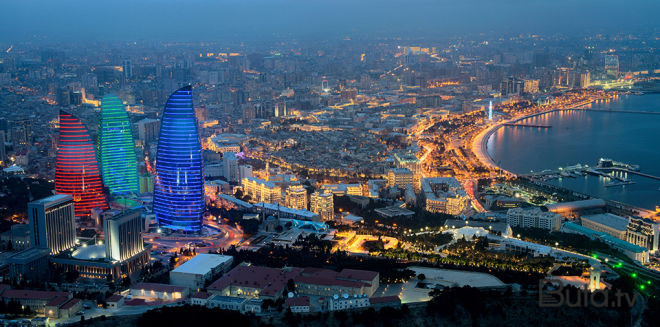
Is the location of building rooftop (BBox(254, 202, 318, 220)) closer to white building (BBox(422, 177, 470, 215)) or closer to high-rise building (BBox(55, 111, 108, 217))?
white building (BBox(422, 177, 470, 215))

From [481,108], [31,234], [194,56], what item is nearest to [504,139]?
[481,108]

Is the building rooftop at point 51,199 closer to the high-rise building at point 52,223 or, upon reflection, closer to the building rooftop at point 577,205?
the high-rise building at point 52,223

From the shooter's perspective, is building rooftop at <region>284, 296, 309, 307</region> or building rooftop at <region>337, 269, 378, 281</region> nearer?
building rooftop at <region>284, 296, 309, 307</region>

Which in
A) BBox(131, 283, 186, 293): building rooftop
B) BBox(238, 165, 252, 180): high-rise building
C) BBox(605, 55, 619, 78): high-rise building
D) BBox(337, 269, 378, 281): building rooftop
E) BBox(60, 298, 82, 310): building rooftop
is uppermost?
BBox(605, 55, 619, 78): high-rise building

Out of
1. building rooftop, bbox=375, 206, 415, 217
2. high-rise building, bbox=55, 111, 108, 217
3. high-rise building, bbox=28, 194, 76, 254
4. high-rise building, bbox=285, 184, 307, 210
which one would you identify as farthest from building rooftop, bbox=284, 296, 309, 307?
high-rise building, bbox=55, 111, 108, 217

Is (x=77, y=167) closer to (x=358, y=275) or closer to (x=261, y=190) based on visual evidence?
(x=261, y=190)

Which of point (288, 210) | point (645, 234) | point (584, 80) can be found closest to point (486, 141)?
point (288, 210)

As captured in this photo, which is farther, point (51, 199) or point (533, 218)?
point (533, 218)

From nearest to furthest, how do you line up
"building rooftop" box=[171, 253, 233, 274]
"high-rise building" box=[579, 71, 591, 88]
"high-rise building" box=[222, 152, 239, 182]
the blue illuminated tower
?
"building rooftop" box=[171, 253, 233, 274] → the blue illuminated tower → "high-rise building" box=[222, 152, 239, 182] → "high-rise building" box=[579, 71, 591, 88]
